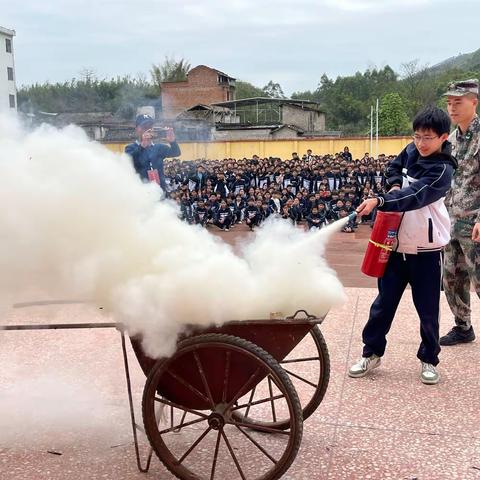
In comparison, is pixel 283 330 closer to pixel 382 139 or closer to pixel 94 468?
pixel 94 468

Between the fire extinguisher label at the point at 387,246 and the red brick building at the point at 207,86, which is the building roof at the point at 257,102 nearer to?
the red brick building at the point at 207,86

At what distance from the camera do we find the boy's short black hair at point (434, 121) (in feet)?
10.5

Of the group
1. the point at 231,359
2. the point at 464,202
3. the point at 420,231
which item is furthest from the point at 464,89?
the point at 231,359

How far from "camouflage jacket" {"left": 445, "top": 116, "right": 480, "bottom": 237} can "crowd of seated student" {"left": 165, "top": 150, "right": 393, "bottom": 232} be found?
7.31 metres

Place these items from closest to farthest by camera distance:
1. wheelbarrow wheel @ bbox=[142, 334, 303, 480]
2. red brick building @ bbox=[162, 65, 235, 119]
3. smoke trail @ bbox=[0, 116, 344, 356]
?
wheelbarrow wheel @ bbox=[142, 334, 303, 480], smoke trail @ bbox=[0, 116, 344, 356], red brick building @ bbox=[162, 65, 235, 119]

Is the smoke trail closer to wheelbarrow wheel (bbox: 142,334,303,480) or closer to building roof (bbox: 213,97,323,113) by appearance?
wheelbarrow wheel (bbox: 142,334,303,480)

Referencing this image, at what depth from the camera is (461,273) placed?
4059 millimetres

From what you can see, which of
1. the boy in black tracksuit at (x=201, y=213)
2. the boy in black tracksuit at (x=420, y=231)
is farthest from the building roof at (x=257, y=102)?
the boy in black tracksuit at (x=420, y=231)

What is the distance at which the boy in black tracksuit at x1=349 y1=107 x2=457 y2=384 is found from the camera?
126 inches

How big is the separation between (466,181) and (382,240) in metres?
0.90

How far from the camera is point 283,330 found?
2404 millimetres

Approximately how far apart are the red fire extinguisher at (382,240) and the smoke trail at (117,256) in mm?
862

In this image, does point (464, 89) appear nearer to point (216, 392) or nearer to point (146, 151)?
point (216, 392)

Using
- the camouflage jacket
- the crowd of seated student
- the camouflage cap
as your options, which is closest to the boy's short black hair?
the camouflage cap
